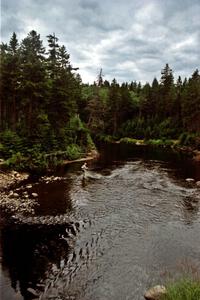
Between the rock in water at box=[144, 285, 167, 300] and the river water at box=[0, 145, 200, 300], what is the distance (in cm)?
49

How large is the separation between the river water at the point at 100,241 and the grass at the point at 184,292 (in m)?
1.68

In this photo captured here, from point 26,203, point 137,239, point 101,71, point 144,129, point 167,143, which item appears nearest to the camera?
point 137,239

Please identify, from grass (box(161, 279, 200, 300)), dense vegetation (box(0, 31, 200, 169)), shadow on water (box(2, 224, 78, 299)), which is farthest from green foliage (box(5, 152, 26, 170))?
grass (box(161, 279, 200, 300))

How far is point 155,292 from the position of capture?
11.6 metres

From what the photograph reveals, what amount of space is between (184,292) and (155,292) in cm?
142

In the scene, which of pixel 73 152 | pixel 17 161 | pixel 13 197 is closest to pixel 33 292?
pixel 13 197

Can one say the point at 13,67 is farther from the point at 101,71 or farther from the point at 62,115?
the point at 101,71

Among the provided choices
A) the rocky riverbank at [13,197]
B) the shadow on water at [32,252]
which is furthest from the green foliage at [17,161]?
the shadow on water at [32,252]

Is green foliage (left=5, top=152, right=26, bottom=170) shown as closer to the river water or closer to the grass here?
the river water

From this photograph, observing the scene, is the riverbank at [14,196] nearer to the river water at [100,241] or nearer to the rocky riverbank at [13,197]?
the rocky riverbank at [13,197]

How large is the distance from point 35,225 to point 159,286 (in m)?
9.27

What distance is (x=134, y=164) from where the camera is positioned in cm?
4300

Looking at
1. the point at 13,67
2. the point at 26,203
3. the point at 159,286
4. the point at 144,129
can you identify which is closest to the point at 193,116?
the point at 144,129

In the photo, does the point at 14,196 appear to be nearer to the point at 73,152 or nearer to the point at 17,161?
the point at 17,161
